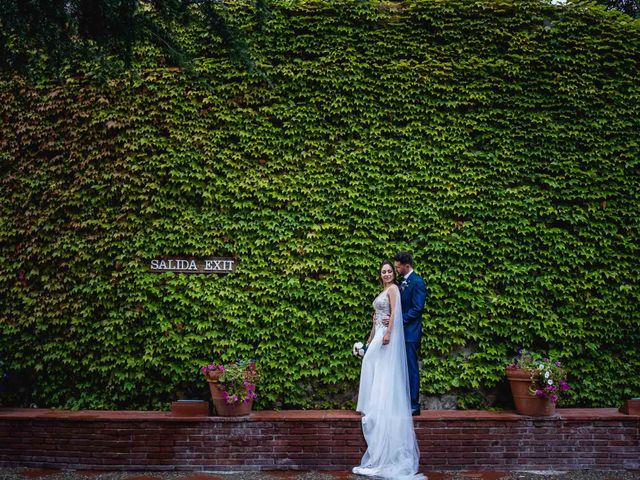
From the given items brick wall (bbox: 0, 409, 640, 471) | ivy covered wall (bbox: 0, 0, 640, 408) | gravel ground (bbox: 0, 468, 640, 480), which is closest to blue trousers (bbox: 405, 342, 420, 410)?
brick wall (bbox: 0, 409, 640, 471)

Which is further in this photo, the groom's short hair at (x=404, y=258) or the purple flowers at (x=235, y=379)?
the groom's short hair at (x=404, y=258)

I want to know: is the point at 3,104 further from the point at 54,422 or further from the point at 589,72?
the point at 589,72

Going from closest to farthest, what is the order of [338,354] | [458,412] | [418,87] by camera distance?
[458,412] < [338,354] < [418,87]

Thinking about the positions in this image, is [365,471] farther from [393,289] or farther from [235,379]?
[393,289]

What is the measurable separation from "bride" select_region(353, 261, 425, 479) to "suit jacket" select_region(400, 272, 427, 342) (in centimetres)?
19

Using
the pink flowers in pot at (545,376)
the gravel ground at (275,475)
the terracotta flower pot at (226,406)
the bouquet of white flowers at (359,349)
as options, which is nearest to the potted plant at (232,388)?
the terracotta flower pot at (226,406)

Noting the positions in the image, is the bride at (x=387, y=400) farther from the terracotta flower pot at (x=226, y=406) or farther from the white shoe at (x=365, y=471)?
the terracotta flower pot at (x=226, y=406)

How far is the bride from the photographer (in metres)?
4.95

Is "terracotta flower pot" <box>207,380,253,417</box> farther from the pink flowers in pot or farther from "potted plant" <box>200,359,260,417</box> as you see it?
the pink flowers in pot

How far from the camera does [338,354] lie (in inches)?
243

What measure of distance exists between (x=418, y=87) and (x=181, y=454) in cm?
544

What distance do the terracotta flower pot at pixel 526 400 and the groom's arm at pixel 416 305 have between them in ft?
4.58

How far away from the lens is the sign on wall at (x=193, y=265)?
6.38 metres

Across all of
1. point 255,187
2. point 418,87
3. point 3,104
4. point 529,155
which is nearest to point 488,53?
point 418,87
